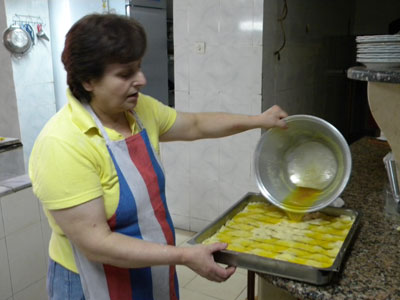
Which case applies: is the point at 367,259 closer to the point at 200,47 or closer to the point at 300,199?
the point at 300,199

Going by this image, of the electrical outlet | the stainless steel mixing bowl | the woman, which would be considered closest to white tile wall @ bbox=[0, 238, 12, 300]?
the woman

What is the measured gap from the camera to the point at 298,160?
140 centimetres

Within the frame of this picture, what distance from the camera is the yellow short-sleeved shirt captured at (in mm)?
991

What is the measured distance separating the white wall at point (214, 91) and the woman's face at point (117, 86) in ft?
5.64

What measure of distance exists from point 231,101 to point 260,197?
1.45 metres

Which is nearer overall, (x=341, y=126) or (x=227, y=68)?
(x=227, y=68)

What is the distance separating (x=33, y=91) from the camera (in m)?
3.72

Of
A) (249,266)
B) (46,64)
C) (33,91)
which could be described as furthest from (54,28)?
(249,266)

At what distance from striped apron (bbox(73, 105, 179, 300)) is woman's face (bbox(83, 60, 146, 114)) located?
6cm

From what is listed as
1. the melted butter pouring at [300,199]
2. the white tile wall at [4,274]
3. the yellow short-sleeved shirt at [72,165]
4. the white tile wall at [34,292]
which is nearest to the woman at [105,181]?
the yellow short-sleeved shirt at [72,165]

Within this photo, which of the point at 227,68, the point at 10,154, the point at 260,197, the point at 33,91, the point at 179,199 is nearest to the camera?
the point at 260,197

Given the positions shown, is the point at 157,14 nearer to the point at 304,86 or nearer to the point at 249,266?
the point at 304,86

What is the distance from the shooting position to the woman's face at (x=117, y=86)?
1048 mm

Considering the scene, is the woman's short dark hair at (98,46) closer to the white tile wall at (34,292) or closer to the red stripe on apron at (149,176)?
the red stripe on apron at (149,176)
